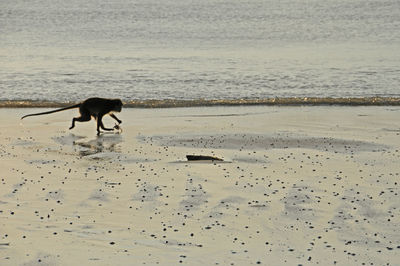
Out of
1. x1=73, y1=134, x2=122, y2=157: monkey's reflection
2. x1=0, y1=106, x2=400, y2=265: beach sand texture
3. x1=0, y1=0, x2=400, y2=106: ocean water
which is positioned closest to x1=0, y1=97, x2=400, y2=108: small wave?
x1=0, y1=0, x2=400, y2=106: ocean water

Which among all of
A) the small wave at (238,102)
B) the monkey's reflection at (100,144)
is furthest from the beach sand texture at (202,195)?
the small wave at (238,102)

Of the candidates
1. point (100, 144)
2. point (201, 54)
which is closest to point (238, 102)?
point (100, 144)

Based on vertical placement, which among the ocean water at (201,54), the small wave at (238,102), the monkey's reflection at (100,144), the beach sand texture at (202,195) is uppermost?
the beach sand texture at (202,195)

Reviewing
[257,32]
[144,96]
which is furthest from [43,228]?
[257,32]

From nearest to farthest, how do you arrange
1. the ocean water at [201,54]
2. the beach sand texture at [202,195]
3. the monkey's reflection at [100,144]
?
the beach sand texture at [202,195], the monkey's reflection at [100,144], the ocean water at [201,54]

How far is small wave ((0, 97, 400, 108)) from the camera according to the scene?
24250 mm

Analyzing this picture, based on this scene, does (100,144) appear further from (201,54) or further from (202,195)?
(201,54)

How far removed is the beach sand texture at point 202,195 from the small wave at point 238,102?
496 cm

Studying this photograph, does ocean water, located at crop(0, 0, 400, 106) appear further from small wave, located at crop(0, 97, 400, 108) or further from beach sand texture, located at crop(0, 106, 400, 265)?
beach sand texture, located at crop(0, 106, 400, 265)

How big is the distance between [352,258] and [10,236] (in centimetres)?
381

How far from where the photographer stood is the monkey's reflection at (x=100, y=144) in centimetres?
1597

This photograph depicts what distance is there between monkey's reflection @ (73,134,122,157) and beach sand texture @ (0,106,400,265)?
23 millimetres

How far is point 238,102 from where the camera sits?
80.9 ft

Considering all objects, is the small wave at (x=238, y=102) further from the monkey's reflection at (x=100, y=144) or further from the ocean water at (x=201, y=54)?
the monkey's reflection at (x=100, y=144)
